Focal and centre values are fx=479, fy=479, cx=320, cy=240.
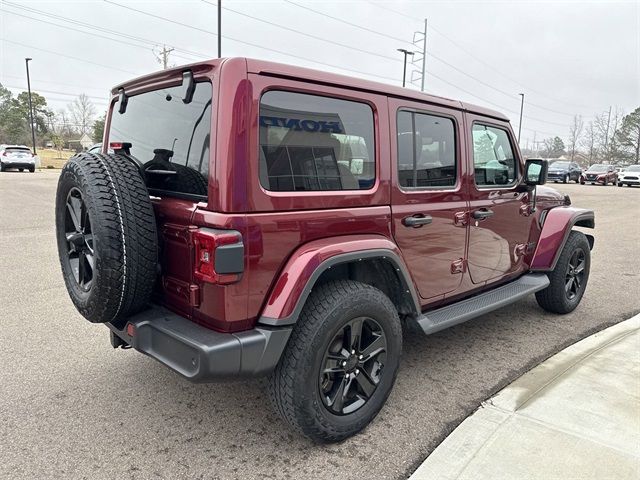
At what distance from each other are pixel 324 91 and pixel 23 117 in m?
70.8

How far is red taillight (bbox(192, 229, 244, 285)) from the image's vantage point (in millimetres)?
2121

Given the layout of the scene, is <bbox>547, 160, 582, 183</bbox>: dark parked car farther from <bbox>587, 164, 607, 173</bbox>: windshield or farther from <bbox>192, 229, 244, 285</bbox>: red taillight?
<bbox>192, 229, 244, 285</bbox>: red taillight

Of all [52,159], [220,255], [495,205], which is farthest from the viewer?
[52,159]

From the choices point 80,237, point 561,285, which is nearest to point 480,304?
point 561,285

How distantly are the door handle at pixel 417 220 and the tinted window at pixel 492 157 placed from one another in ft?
2.60

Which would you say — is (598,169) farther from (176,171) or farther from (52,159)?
(52,159)

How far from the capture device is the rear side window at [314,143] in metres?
2.31

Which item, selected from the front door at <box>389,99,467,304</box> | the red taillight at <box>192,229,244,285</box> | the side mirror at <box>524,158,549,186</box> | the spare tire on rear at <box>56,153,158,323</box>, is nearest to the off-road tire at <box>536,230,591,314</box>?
the side mirror at <box>524,158,549,186</box>

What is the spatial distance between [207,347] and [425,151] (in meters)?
1.91

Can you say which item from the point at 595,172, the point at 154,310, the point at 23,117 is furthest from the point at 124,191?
the point at 23,117

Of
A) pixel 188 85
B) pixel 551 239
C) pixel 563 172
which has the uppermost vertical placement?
pixel 188 85

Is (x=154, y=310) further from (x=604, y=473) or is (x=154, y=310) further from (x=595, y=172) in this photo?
(x=595, y=172)

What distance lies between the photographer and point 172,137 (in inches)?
100

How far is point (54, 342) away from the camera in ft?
12.4
